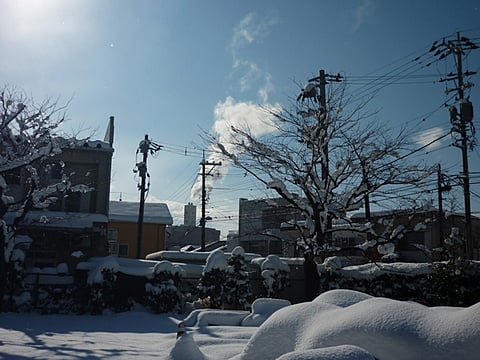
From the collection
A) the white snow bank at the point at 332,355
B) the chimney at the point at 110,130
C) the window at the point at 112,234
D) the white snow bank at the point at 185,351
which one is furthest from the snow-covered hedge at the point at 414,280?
the window at the point at 112,234

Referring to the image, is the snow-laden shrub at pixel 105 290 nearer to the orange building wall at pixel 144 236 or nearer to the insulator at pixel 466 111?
the insulator at pixel 466 111

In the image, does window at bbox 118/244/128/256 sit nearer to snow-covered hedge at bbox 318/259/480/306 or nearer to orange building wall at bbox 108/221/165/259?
orange building wall at bbox 108/221/165/259

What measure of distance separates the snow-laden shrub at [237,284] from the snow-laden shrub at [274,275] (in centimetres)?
73

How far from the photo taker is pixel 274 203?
14.1 m

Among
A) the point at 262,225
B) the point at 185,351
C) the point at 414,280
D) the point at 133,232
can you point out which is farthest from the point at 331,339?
the point at 262,225

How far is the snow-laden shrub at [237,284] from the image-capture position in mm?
17250

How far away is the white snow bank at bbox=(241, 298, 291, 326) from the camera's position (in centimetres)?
1170

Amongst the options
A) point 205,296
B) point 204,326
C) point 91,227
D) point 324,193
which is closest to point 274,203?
point 324,193

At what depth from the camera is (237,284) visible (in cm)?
1731

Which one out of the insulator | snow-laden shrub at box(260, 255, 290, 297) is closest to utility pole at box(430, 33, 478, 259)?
the insulator

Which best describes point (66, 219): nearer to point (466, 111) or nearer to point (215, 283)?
point (215, 283)

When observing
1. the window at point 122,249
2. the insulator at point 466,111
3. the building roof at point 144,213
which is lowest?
the window at point 122,249

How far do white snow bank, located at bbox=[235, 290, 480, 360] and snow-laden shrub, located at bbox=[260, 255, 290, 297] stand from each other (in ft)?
40.7

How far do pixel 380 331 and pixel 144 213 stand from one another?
28987 mm
